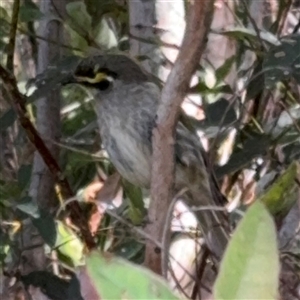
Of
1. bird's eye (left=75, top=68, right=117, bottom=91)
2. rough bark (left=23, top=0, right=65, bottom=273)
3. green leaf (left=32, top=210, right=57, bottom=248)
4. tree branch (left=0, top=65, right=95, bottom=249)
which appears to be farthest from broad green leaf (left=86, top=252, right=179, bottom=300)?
rough bark (left=23, top=0, right=65, bottom=273)

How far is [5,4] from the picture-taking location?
6.11ft

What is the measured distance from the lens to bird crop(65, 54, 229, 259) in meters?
1.28

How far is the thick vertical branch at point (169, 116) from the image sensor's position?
26.5 inches

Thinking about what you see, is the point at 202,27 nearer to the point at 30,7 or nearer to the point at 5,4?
the point at 30,7

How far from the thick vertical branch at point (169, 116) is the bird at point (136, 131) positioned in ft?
1.28

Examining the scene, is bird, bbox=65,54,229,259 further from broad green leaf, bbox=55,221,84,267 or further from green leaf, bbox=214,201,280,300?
green leaf, bbox=214,201,280,300

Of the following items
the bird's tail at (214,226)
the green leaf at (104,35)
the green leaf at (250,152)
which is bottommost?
the bird's tail at (214,226)

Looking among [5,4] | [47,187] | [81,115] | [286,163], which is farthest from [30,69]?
[286,163]

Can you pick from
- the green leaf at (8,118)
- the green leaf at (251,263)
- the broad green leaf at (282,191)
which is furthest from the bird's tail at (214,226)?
the green leaf at (251,263)

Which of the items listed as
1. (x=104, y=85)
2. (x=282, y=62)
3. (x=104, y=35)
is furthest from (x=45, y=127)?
(x=282, y=62)

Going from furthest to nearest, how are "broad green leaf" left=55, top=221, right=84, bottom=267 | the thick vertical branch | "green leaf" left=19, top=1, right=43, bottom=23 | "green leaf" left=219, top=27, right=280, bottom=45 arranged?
1. "broad green leaf" left=55, top=221, right=84, bottom=267
2. "green leaf" left=19, top=1, right=43, bottom=23
3. "green leaf" left=219, top=27, right=280, bottom=45
4. the thick vertical branch

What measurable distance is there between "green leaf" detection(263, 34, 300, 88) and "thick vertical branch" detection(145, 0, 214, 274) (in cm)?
26

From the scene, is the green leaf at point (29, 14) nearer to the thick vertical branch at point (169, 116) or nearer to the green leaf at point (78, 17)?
the green leaf at point (78, 17)

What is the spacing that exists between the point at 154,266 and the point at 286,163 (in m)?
0.44
